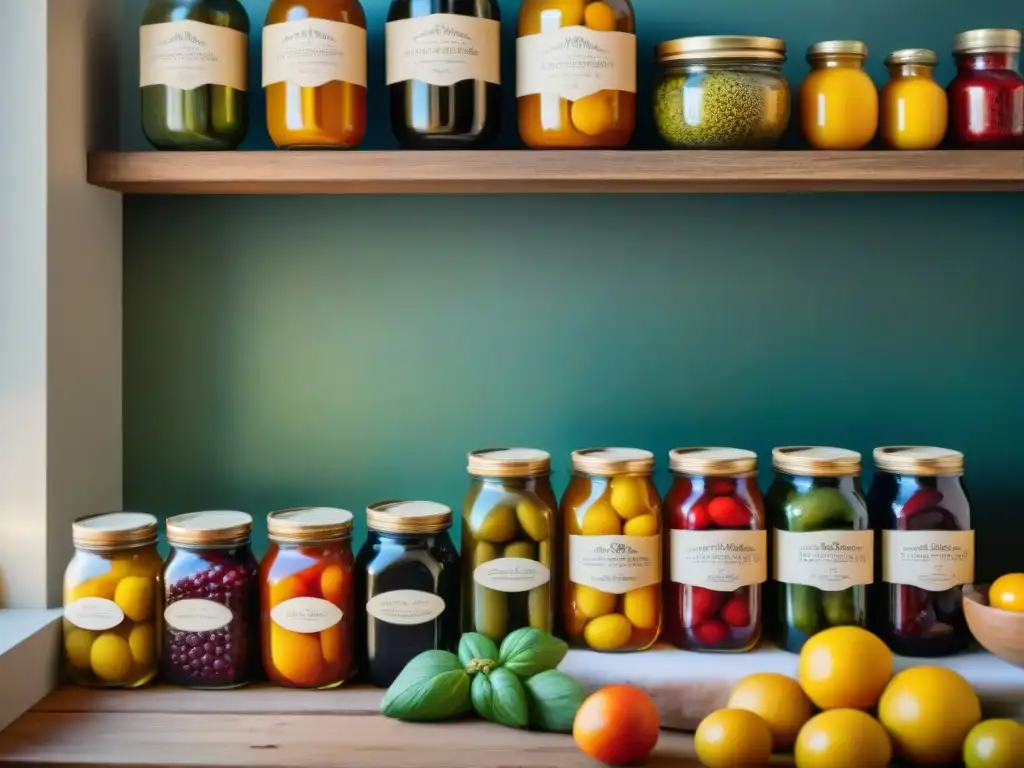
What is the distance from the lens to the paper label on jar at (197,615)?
1198mm

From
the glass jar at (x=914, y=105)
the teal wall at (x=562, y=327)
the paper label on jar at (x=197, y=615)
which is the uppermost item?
the glass jar at (x=914, y=105)

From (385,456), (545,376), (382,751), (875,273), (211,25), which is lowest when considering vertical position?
(382,751)

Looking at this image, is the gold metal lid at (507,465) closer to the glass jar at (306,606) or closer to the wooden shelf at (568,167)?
the glass jar at (306,606)

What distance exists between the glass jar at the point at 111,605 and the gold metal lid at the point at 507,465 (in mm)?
371

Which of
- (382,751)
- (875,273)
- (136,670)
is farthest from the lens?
(875,273)

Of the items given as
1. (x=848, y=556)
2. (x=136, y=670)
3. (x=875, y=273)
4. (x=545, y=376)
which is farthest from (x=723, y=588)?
(x=136, y=670)

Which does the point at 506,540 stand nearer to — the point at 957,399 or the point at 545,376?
the point at 545,376

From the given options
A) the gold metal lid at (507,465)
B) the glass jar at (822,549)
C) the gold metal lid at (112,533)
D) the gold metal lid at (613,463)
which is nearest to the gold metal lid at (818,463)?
the glass jar at (822,549)

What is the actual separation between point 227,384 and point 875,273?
86 cm

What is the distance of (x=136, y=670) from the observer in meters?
1.22

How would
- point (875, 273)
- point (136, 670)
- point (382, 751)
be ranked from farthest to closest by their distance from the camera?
point (875, 273)
point (136, 670)
point (382, 751)

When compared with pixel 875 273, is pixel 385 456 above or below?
below

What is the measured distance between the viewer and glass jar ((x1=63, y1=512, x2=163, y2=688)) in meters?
1.21

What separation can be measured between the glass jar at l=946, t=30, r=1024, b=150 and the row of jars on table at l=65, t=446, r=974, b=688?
0.36m
